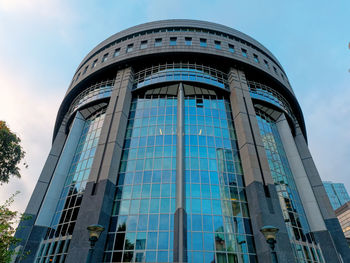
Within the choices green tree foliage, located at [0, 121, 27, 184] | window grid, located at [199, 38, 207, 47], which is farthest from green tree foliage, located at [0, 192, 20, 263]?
window grid, located at [199, 38, 207, 47]

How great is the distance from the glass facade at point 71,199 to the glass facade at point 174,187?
498 centimetres

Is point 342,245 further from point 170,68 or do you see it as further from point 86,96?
point 86,96

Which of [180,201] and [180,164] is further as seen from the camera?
[180,164]

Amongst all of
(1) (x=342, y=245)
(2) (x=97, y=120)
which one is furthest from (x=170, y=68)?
(1) (x=342, y=245)

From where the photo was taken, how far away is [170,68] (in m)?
32.6

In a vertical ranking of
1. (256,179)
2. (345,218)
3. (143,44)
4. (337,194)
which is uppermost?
(337,194)

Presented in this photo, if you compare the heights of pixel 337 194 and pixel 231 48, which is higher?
pixel 337 194

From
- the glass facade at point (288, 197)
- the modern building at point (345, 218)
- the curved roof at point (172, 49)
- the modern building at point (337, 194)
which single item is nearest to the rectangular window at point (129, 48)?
the curved roof at point (172, 49)

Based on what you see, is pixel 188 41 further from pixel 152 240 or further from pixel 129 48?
pixel 152 240

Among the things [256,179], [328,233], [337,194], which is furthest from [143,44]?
[337,194]

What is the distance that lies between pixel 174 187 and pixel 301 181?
1835 cm

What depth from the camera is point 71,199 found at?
24.8 meters

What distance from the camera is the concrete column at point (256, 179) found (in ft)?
61.0

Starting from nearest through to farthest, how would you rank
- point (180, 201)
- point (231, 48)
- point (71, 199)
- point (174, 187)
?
point (180, 201), point (174, 187), point (71, 199), point (231, 48)
